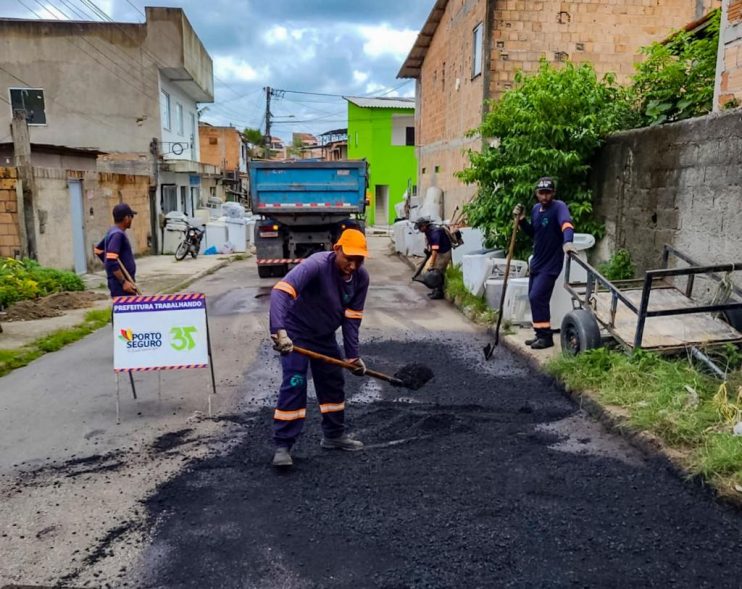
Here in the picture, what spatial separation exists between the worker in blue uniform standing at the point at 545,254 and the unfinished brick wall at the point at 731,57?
201 centimetres

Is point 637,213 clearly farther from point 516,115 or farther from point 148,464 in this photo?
point 148,464

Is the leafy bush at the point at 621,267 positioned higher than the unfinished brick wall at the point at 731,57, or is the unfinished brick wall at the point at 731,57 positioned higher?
the unfinished brick wall at the point at 731,57

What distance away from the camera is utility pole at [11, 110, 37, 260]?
11836 mm

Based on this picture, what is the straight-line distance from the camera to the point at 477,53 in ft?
49.1

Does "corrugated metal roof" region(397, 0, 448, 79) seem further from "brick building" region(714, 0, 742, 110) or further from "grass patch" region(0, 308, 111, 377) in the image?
"grass patch" region(0, 308, 111, 377)

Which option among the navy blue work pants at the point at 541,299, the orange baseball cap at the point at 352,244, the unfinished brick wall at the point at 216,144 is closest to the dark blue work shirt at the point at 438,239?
the navy blue work pants at the point at 541,299

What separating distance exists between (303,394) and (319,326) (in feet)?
1.53

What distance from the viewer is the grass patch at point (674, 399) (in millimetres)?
3965

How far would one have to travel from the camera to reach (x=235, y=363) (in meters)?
7.27

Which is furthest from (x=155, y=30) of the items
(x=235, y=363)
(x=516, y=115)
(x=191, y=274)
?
(x=235, y=363)

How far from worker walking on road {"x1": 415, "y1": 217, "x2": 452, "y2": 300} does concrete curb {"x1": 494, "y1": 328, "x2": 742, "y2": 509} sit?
5623 mm

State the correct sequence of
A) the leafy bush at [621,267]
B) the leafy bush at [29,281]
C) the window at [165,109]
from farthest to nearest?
the window at [165,109] < the leafy bush at [29,281] < the leafy bush at [621,267]

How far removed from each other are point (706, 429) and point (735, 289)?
1766 millimetres

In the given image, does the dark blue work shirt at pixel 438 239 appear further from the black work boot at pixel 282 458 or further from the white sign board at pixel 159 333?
the black work boot at pixel 282 458
